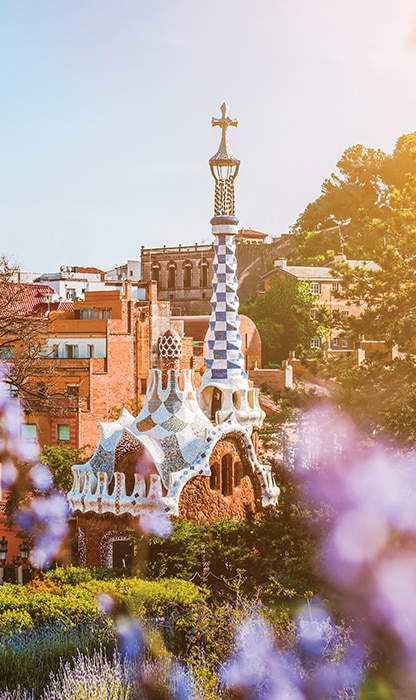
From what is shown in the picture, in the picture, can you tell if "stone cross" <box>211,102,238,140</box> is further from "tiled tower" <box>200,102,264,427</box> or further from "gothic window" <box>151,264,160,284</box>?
"gothic window" <box>151,264,160,284</box>

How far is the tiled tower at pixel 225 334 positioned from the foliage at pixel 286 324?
130 feet

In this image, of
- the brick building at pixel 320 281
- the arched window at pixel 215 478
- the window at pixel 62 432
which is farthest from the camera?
the brick building at pixel 320 281

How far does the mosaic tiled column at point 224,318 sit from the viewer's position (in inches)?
1109

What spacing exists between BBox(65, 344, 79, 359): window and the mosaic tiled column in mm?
19600

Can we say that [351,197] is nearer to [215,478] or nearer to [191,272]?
[191,272]

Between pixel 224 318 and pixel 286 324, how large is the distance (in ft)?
136

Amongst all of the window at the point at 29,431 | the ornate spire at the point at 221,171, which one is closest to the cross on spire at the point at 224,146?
the ornate spire at the point at 221,171

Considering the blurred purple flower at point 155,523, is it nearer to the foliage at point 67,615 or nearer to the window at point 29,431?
the foliage at point 67,615

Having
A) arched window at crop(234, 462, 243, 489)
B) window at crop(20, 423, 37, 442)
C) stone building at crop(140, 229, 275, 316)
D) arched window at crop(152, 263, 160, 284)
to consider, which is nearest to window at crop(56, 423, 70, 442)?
window at crop(20, 423, 37, 442)

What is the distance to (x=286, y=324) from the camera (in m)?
69.7

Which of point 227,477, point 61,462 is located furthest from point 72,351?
point 227,477

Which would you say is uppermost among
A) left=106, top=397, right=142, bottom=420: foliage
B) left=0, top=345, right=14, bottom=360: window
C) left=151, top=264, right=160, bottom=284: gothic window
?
left=151, top=264, right=160, bottom=284: gothic window

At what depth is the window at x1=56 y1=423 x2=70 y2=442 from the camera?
1639 inches

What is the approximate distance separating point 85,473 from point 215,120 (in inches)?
392
